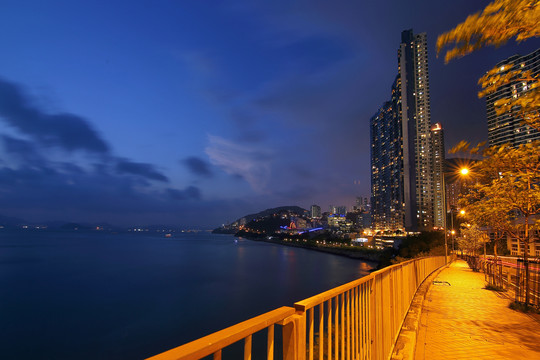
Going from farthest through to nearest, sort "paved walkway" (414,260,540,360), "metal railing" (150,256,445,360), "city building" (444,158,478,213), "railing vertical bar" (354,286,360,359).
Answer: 1. "city building" (444,158,478,213)
2. "paved walkway" (414,260,540,360)
3. "railing vertical bar" (354,286,360,359)
4. "metal railing" (150,256,445,360)

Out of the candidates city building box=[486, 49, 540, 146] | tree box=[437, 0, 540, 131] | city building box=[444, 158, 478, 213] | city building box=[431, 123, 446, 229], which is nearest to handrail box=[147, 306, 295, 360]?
tree box=[437, 0, 540, 131]

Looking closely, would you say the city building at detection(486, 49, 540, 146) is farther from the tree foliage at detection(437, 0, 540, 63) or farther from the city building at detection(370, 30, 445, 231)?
the city building at detection(370, 30, 445, 231)

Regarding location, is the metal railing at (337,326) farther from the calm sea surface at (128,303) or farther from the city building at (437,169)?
the city building at (437,169)

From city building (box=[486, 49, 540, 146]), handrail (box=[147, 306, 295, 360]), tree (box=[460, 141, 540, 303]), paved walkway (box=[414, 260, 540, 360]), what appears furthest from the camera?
tree (box=[460, 141, 540, 303])

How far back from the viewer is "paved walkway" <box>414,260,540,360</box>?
493 centimetres

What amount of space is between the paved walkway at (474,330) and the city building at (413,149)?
12131cm

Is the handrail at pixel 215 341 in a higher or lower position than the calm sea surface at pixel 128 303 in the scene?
higher

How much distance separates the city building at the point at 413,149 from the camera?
121m

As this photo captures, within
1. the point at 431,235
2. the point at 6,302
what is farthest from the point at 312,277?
the point at 6,302

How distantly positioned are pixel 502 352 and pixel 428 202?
130847mm

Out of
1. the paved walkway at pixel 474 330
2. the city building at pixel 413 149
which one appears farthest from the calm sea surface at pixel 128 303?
the city building at pixel 413 149

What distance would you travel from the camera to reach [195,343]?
1.14 meters

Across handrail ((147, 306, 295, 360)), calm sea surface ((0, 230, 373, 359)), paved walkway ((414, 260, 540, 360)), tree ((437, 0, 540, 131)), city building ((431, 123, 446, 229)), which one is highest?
city building ((431, 123, 446, 229))

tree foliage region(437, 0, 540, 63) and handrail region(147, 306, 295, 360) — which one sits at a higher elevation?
tree foliage region(437, 0, 540, 63)
